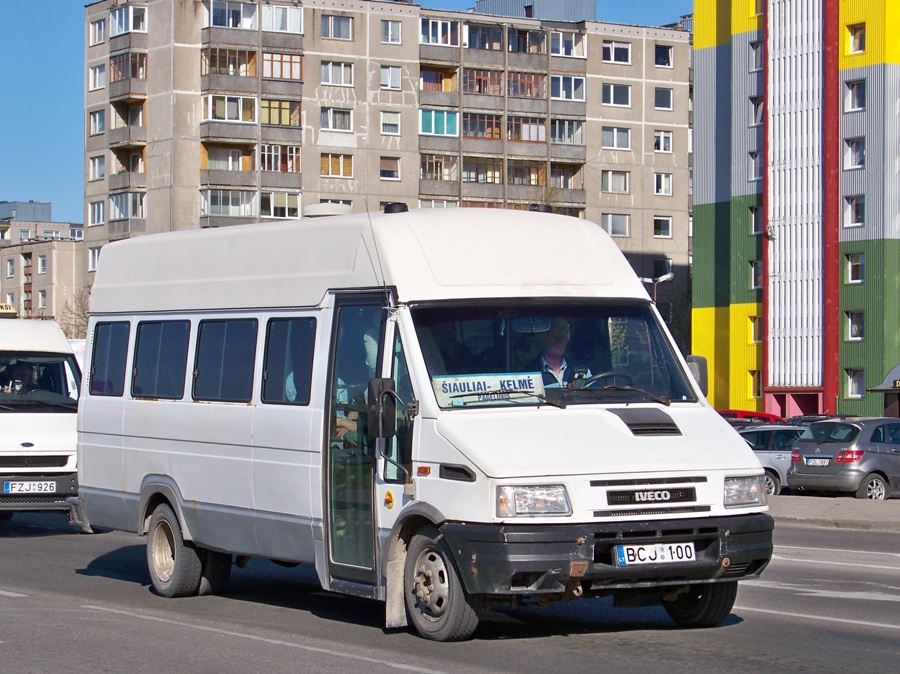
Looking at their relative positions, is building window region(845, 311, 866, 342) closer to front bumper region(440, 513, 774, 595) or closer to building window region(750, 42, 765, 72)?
building window region(750, 42, 765, 72)

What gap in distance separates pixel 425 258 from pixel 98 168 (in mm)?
81644

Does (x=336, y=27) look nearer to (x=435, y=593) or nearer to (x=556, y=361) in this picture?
(x=556, y=361)

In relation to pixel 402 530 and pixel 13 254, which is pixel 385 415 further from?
pixel 13 254

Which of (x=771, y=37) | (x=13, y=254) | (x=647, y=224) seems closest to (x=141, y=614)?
(x=771, y=37)

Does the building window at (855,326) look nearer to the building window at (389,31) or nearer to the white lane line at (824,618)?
the building window at (389,31)

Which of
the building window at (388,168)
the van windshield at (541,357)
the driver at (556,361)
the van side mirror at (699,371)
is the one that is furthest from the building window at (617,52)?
the driver at (556,361)

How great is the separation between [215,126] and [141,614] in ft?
240

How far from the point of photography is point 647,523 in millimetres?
8992

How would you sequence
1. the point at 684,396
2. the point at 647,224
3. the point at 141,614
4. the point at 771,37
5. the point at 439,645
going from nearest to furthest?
1. the point at 439,645
2. the point at 684,396
3. the point at 141,614
4. the point at 771,37
5. the point at 647,224

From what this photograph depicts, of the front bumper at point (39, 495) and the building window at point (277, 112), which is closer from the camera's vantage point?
the front bumper at point (39, 495)

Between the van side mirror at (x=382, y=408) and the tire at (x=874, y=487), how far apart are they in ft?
66.1

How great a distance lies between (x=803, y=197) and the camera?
2392 inches

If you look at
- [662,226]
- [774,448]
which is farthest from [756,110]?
[774,448]

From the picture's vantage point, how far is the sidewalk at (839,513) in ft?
71.0
